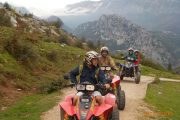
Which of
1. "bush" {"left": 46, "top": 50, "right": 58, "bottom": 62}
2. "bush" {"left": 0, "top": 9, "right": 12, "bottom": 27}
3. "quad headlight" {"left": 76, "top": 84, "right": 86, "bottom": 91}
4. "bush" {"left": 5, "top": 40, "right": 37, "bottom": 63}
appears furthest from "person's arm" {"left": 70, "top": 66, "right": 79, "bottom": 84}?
"bush" {"left": 0, "top": 9, "right": 12, "bottom": 27}

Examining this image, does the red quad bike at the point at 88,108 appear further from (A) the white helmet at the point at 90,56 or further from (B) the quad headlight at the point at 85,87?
(A) the white helmet at the point at 90,56

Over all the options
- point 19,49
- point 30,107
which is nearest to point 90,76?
point 30,107

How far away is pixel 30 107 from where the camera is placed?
634 inches

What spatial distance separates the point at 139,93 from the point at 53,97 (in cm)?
428

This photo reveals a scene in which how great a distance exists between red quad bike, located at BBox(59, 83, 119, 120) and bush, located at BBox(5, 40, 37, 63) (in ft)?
42.6

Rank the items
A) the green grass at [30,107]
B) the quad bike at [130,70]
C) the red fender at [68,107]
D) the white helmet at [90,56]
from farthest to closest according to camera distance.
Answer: the quad bike at [130,70] < the green grass at [30,107] < the white helmet at [90,56] < the red fender at [68,107]

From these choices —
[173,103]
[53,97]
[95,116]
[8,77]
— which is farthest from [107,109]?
[8,77]

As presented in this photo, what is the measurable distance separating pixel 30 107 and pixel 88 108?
5.77m

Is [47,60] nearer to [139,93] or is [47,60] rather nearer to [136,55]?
[136,55]

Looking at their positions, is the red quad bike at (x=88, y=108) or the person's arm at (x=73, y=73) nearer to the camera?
the red quad bike at (x=88, y=108)

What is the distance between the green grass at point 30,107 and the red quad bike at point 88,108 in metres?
3.14

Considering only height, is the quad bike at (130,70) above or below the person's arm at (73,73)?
below

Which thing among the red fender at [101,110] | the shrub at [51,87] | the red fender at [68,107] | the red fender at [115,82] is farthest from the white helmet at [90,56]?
the shrub at [51,87]

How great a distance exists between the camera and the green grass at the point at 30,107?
Answer: 572 inches
